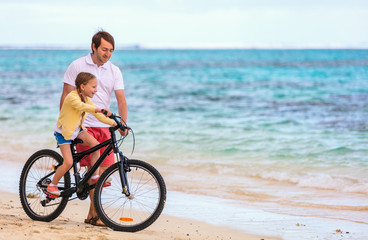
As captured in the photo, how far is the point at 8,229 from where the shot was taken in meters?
4.29

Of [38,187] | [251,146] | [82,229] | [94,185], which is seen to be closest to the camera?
[82,229]

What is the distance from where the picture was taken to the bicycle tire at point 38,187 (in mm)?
4785

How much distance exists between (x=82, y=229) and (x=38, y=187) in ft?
2.21

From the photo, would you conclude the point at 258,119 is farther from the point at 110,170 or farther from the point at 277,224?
the point at 110,170

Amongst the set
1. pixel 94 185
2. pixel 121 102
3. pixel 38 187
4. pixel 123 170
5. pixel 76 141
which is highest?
pixel 121 102

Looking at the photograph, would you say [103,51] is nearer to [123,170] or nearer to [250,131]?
[123,170]

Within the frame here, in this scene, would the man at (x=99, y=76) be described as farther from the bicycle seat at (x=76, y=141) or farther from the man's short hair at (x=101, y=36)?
the bicycle seat at (x=76, y=141)

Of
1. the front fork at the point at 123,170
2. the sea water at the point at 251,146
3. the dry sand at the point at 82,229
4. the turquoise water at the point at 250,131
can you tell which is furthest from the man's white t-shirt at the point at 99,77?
the turquoise water at the point at 250,131

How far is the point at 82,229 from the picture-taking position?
446cm

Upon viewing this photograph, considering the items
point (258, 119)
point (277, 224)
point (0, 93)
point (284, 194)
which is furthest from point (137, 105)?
point (277, 224)

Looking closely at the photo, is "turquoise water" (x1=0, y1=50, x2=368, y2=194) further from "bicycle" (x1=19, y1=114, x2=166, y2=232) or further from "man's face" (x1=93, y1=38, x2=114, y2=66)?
"man's face" (x1=93, y1=38, x2=114, y2=66)

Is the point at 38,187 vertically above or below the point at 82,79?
below

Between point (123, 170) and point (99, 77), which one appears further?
point (99, 77)

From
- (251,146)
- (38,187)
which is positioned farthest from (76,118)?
(251,146)
